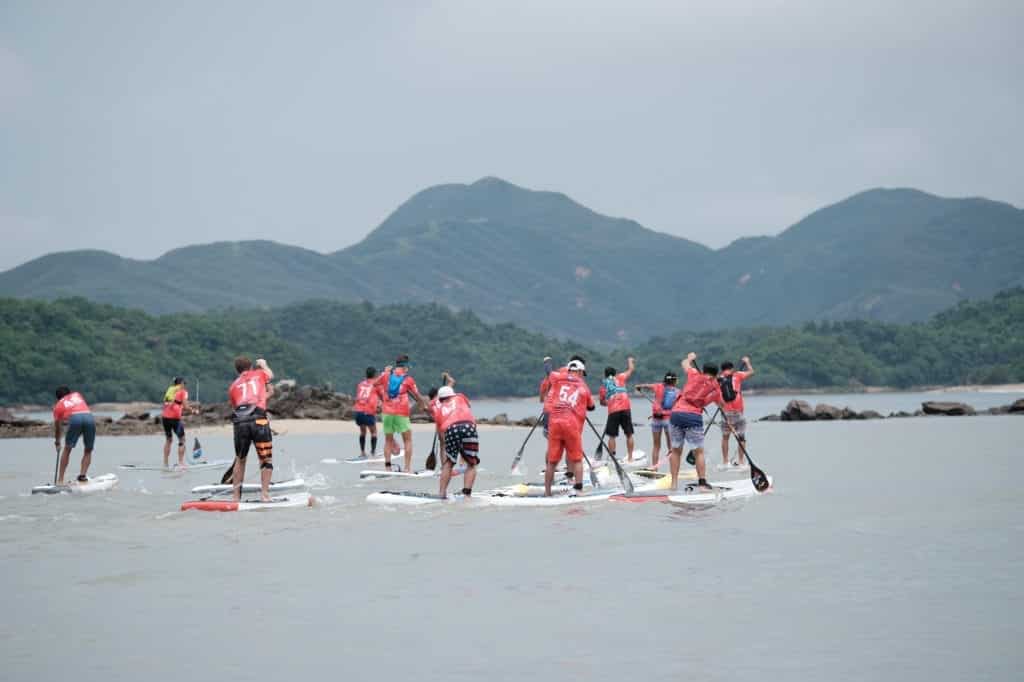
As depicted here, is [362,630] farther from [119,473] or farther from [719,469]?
[119,473]

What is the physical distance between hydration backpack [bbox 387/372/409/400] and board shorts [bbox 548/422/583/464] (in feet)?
22.1

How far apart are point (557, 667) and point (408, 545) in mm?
Result: 6193

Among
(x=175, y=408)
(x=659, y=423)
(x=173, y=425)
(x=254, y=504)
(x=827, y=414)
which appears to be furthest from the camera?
(x=827, y=414)

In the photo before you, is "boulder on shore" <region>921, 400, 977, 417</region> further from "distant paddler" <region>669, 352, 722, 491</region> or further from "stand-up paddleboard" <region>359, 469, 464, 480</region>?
"distant paddler" <region>669, 352, 722, 491</region>

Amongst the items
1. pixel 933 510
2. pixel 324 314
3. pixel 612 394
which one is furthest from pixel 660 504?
pixel 324 314

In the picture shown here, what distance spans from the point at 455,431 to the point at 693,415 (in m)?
3.68

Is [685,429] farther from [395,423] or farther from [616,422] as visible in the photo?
Answer: [395,423]

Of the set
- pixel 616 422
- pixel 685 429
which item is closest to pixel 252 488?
pixel 616 422

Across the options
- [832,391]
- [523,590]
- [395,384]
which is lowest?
[523,590]

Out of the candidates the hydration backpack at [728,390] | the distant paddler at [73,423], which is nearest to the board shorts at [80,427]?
the distant paddler at [73,423]

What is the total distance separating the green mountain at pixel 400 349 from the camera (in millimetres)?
107000

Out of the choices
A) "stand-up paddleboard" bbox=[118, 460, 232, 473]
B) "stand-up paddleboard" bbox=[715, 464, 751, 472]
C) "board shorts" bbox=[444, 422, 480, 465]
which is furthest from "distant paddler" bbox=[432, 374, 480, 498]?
"stand-up paddleboard" bbox=[118, 460, 232, 473]

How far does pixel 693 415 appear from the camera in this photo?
18.7m

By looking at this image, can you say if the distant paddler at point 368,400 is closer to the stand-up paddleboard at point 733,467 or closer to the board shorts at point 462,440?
the stand-up paddleboard at point 733,467
